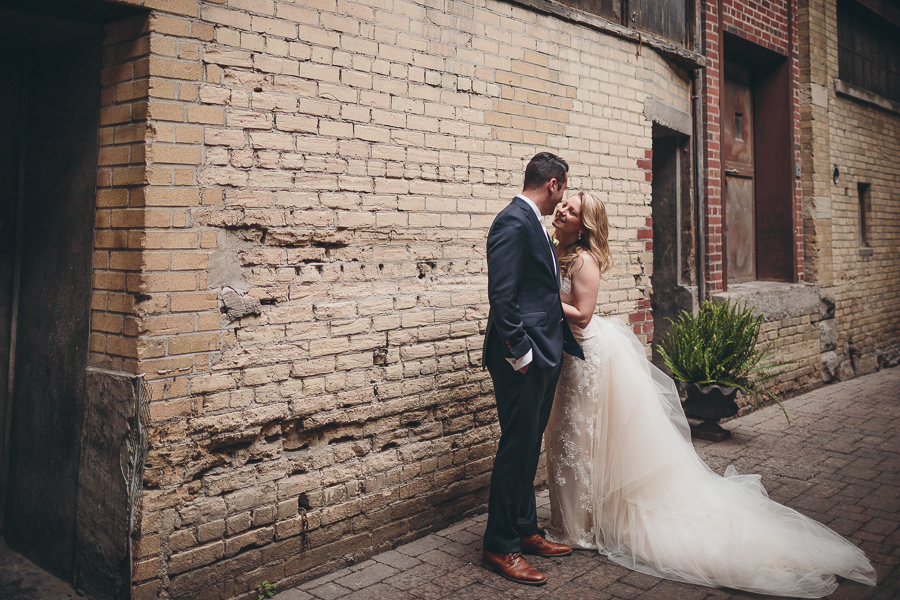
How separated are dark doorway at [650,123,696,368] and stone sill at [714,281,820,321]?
0.44 m

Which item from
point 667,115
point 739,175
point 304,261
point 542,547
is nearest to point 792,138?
point 739,175

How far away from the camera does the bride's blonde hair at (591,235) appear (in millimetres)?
3830

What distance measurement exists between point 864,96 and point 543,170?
8589 millimetres

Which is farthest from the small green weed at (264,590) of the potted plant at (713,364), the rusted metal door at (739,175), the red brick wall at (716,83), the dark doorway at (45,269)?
the rusted metal door at (739,175)

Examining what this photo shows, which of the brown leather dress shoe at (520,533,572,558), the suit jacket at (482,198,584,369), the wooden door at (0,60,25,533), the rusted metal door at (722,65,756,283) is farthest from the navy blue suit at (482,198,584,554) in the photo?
the rusted metal door at (722,65,756,283)

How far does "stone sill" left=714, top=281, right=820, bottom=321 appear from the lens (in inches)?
285

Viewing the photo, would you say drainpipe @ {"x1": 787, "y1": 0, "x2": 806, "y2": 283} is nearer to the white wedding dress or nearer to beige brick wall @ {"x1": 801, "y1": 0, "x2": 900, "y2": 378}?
beige brick wall @ {"x1": 801, "y1": 0, "x2": 900, "y2": 378}

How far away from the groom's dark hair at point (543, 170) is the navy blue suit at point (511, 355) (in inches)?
6.7

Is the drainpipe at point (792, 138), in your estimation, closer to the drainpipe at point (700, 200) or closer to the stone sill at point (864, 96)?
the stone sill at point (864, 96)

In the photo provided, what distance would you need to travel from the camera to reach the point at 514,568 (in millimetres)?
3357

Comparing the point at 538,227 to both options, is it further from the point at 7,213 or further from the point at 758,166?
the point at 758,166

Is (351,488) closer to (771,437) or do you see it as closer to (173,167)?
(173,167)

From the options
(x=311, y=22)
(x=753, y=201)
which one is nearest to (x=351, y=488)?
(x=311, y=22)

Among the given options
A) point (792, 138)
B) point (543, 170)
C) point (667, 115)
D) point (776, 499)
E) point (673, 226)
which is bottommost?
point (776, 499)
